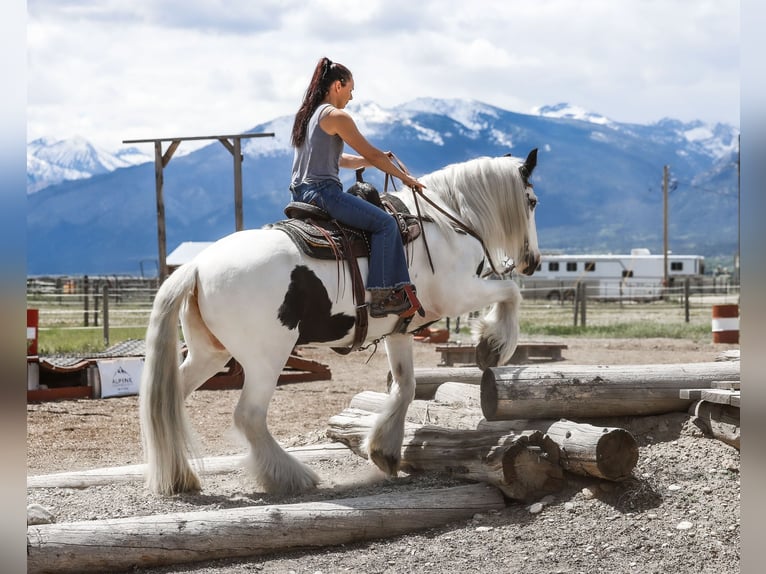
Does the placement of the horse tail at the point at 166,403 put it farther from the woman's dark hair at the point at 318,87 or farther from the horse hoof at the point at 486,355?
the horse hoof at the point at 486,355

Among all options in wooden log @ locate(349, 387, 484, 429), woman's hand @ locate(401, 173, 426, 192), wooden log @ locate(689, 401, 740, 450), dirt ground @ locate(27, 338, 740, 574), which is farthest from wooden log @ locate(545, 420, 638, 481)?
woman's hand @ locate(401, 173, 426, 192)

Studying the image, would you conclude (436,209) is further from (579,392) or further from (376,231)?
(579,392)

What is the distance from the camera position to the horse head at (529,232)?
20.2ft

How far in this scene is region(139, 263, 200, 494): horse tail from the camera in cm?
502

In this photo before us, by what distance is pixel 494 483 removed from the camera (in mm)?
4941

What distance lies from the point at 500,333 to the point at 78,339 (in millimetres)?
15119

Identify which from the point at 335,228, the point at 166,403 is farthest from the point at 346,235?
the point at 166,403

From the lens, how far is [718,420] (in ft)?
16.5

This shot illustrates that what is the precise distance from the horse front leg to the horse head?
1.11 m

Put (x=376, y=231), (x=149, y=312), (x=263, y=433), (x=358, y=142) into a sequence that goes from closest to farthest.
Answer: (x=263, y=433), (x=358, y=142), (x=376, y=231), (x=149, y=312)

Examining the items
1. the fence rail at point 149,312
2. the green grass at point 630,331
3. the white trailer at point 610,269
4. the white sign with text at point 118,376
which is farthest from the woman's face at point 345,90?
the white trailer at point 610,269

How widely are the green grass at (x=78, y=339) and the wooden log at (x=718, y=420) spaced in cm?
1255

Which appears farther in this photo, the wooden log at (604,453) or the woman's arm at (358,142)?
the woman's arm at (358,142)
